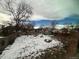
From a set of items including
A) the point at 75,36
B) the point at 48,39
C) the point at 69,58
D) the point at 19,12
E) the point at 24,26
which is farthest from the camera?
the point at 19,12

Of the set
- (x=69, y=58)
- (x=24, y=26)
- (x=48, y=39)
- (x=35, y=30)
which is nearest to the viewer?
(x=69, y=58)

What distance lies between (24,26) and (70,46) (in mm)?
4305

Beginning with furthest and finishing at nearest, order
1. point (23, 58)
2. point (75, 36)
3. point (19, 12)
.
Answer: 1. point (19, 12)
2. point (75, 36)
3. point (23, 58)

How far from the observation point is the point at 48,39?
7281 mm

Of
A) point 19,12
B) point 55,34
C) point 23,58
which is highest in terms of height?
point 19,12

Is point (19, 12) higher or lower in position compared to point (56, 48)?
higher

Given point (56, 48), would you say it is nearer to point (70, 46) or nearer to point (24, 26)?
point (70, 46)

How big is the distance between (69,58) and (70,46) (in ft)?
2.48

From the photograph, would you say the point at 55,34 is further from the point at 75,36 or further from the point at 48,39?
the point at 75,36

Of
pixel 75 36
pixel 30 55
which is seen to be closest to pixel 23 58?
pixel 30 55

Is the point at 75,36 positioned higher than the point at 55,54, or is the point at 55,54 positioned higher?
→ the point at 75,36

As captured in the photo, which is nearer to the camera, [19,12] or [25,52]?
[25,52]

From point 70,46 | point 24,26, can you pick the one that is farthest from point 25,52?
point 24,26

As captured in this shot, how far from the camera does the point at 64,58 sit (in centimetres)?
555
